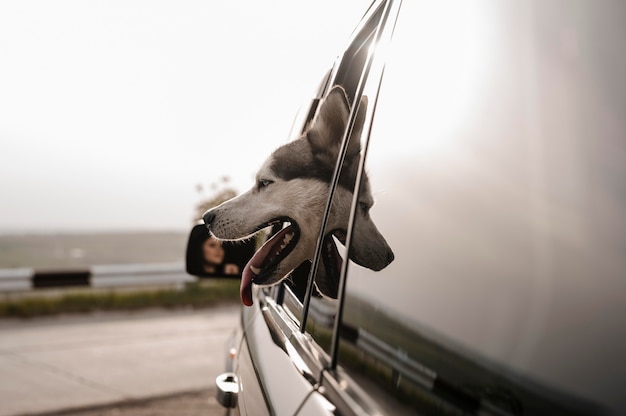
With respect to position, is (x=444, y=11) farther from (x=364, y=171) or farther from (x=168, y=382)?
(x=168, y=382)

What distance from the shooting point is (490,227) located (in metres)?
0.82

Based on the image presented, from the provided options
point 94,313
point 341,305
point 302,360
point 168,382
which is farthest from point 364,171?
point 94,313

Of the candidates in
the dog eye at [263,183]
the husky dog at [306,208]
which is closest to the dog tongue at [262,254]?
the husky dog at [306,208]

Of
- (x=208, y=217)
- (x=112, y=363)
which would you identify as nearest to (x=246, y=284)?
(x=208, y=217)

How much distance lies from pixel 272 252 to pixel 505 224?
893 millimetres

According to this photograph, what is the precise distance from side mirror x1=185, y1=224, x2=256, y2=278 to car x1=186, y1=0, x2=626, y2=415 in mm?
1324

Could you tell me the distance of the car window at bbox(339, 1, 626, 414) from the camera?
2.26ft

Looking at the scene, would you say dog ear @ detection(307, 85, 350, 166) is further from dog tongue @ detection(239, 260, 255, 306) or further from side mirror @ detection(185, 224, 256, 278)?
side mirror @ detection(185, 224, 256, 278)

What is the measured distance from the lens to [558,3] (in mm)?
836

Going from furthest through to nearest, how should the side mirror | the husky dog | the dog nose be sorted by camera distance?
the side mirror → the dog nose → the husky dog

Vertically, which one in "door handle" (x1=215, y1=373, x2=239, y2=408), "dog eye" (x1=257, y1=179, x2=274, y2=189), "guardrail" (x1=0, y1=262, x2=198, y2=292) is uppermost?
"dog eye" (x1=257, y1=179, x2=274, y2=189)

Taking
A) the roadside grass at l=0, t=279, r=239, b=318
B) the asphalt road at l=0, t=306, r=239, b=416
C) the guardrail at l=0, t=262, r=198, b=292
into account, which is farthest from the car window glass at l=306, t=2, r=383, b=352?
the roadside grass at l=0, t=279, r=239, b=318

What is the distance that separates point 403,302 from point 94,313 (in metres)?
7.87

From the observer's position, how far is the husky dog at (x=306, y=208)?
126 cm
